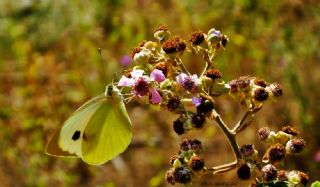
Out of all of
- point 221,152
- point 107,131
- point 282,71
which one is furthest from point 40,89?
point 107,131

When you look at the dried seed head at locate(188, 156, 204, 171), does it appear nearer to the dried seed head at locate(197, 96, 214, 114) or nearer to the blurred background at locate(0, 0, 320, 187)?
the dried seed head at locate(197, 96, 214, 114)

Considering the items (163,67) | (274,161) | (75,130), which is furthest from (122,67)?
(274,161)

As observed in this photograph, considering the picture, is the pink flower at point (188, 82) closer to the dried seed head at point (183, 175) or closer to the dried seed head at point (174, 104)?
the dried seed head at point (174, 104)

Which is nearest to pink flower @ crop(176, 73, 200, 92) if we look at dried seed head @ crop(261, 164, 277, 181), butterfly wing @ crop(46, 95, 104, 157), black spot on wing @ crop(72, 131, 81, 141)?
dried seed head @ crop(261, 164, 277, 181)

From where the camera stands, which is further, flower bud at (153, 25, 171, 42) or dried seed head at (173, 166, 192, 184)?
flower bud at (153, 25, 171, 42)

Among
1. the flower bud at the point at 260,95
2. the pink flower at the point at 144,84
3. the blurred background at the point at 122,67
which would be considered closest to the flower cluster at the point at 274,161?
the flower bud at the point at 260,95

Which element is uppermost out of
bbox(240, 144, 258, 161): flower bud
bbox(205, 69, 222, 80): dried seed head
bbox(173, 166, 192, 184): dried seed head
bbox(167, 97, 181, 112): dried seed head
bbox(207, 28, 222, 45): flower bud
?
bbox(207, 28, 222, 45): flower bud

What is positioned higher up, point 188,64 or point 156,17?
point 156,17

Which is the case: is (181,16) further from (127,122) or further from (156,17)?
(127,122)
